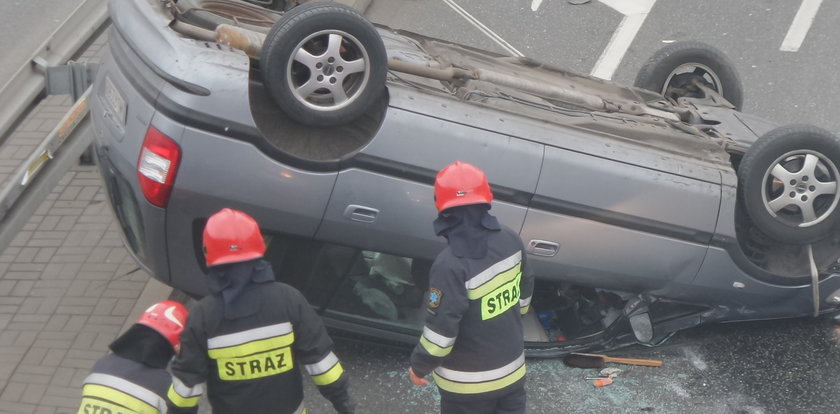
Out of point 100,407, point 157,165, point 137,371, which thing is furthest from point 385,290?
point 100,407

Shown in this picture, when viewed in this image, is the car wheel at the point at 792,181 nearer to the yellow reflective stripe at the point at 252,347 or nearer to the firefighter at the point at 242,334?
the firefighter at the point at 242,334

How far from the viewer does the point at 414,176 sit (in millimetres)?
4324

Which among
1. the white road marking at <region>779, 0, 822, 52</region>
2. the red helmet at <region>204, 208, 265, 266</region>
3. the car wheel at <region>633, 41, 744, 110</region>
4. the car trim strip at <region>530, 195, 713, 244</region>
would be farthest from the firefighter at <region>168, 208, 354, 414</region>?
the white road marking at <region>779, 0, 822, 52</region>

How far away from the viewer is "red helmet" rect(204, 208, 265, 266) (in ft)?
10.9

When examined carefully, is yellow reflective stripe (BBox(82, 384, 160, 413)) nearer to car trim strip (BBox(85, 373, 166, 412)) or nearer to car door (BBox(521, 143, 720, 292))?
car trim strip (BBox(85, 373, 166, 412))

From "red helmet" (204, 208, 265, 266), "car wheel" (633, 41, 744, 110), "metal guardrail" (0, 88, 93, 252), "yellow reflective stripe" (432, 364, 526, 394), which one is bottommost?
"metal guardrail" (0, 88, 93, 252)

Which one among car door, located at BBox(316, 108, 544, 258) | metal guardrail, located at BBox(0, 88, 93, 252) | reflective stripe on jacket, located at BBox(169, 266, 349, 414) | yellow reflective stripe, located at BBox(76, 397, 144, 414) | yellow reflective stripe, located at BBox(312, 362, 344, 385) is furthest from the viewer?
metal guardrail, located at BBox(0, 88, 93, 252)

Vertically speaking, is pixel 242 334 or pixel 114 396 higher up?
pixel 242 334

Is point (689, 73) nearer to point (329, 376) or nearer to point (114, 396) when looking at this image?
point (329, 376)

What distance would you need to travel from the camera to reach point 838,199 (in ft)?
16.1

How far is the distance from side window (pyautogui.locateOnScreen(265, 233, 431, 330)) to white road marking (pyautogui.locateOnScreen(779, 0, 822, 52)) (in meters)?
5.80

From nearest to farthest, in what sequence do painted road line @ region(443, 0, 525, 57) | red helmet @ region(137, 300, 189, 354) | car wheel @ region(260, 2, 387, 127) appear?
red helmet @ region(137, 300, 189, 354) → car wheel @ region(260, 2, 387, 127) → painted road line @ region(443, 0, 525, 57)

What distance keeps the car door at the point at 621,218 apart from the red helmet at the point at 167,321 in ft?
5.94

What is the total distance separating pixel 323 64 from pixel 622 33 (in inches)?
222
